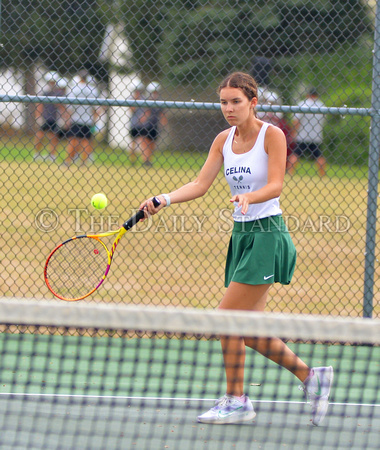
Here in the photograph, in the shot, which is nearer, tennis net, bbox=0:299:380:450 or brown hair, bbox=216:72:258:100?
tennis net, bbox=0:299:380:450

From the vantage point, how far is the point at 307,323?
7.16 feet

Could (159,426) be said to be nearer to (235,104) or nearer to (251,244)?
(251,244)

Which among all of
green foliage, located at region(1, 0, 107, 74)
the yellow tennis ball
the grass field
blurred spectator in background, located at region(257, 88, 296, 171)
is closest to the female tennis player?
the yellow tennis ball

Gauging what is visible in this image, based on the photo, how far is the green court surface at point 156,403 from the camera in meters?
3.07

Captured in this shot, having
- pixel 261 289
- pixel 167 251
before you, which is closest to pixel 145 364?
pixel 261 289

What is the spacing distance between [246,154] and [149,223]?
177 inches

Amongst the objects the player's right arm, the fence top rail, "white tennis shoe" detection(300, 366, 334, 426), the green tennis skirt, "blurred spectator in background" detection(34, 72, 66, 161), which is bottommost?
"white tennis shoe" detection(300, 366, 334, 426)

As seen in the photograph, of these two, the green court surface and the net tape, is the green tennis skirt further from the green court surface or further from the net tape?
the net tape

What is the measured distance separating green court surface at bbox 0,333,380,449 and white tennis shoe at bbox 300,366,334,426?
92 mm

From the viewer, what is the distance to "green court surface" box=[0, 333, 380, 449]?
3068 millimetres

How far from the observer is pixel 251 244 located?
315 centimetres
